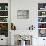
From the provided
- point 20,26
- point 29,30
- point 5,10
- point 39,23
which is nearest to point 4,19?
point 5,10

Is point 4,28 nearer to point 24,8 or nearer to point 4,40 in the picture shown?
point 4,40

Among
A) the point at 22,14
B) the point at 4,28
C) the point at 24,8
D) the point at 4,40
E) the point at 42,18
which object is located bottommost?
the point at 4,40

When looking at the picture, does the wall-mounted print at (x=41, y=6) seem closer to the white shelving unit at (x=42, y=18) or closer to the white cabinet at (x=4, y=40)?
the white shelving unit at (x=42, y=18)

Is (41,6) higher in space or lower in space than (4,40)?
higher

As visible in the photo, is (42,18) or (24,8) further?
(42,18)

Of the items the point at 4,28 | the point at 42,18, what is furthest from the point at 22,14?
the point at 4,28

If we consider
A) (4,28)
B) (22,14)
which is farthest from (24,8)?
(4,28)

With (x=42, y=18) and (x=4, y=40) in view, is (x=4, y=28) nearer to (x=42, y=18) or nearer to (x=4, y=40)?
(x=4, y=40)

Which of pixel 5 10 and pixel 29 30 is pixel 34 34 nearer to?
pixel 29 30

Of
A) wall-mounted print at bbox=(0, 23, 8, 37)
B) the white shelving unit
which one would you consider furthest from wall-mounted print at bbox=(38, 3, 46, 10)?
wall-mounted print at bbox=(0, 23, 8, 37)

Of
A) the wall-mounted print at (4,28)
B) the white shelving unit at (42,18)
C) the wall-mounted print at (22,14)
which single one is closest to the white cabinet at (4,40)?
the wall-mounted print at (4,28)

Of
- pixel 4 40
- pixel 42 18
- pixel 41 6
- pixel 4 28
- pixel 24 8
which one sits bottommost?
pixel 4 40

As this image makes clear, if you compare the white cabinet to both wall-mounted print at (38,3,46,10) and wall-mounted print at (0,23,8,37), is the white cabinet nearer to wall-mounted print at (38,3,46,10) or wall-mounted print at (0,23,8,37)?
wall-mounted print at (0,23,8,37)

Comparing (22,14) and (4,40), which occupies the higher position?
(22,14)
